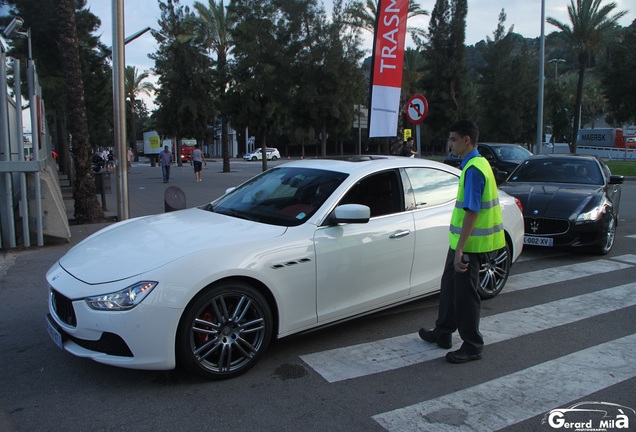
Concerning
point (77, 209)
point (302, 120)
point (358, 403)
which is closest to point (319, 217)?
point (358, 403)

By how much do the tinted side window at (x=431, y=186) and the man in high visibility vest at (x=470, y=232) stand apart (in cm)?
99

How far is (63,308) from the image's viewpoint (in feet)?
11.8

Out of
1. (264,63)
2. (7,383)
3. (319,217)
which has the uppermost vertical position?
(264,63)

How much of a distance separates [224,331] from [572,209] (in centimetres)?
606

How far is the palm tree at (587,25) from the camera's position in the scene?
29.2 m

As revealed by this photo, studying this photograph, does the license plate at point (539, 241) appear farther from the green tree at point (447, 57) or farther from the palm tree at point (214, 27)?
the green tree at point (447, 57)

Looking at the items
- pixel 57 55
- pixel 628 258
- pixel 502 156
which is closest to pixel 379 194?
pixel 628 258

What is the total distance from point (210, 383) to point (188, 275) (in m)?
0.84

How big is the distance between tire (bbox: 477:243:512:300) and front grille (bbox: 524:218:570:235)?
231cm

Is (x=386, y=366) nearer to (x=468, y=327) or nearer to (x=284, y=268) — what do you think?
(x=468, y=327)

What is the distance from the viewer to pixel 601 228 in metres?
7.51

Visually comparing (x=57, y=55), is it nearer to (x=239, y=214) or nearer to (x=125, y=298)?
(x=239, y=214)

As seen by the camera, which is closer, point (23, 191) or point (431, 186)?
point (431, 186)

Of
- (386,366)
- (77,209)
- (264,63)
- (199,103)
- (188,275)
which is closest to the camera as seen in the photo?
(188,275)
